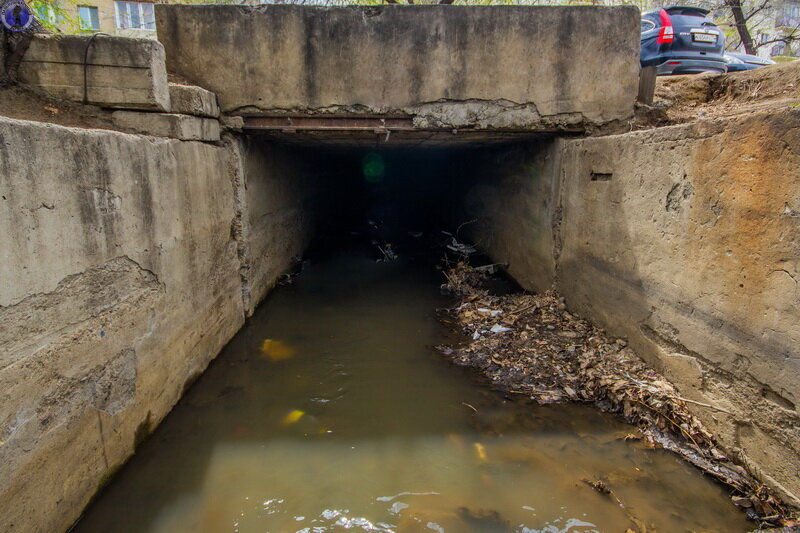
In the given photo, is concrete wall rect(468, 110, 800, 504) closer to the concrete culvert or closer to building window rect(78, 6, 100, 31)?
the concrete culvert

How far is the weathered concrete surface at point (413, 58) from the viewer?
189 inches

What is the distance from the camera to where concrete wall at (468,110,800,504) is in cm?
267

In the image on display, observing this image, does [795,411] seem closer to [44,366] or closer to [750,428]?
[750,428]

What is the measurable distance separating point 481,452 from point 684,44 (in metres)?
7.56

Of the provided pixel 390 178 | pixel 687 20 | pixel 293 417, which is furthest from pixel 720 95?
pixel 390 178

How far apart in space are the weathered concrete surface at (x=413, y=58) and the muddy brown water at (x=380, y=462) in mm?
2944

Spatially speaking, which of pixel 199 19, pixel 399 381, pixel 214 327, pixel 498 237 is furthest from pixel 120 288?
pixel 498 237

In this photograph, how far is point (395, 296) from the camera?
6.79 metres

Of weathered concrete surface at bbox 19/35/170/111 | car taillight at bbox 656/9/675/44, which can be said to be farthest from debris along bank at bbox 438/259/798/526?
car taillight at bbox 656/9/675/44

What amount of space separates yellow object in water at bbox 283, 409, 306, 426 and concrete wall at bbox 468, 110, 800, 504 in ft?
10.5

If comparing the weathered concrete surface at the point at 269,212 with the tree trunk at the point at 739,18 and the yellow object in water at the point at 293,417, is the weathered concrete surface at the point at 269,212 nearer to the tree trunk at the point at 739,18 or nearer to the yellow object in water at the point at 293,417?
the yellow object in water at the point at 293,417

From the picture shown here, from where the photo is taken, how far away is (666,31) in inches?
285

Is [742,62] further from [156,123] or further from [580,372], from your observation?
[156,123]

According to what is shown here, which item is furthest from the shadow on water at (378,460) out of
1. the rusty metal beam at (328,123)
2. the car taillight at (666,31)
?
the car taillight at (666,31)
